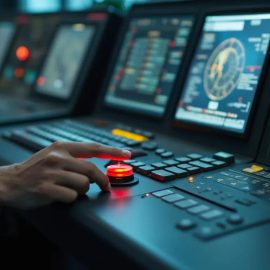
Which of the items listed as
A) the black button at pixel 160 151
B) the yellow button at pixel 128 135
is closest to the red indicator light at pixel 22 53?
the yellow button at pixel 128 135

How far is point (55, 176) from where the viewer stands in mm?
774

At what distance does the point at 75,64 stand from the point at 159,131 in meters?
0.51

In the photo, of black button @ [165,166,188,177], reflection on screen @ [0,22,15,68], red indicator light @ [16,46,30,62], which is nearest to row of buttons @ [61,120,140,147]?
black button @ [165,166,188,177]

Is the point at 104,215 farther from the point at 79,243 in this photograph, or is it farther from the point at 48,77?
the point at 48,77

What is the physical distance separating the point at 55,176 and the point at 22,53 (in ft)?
4.42

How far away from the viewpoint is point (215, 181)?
0.84 m

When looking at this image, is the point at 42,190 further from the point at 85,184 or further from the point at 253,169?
the point at 253,169

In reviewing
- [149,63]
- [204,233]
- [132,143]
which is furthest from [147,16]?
[204,233]

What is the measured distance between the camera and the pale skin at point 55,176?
30.2 inches

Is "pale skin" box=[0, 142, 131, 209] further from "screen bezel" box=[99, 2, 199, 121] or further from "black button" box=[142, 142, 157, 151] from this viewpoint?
"screen bezel" box=[99, 2, 199, 121]

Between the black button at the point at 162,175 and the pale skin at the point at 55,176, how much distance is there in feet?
0.21

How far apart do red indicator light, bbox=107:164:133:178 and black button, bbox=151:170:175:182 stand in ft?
0.14

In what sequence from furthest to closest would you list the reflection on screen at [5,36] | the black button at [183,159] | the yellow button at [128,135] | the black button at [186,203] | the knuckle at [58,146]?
the reflection on screen at [5,36] → the yellow button at [128,135] → the black button at [183,159] → the knuckle at [58,146] → the black button at [186,203]

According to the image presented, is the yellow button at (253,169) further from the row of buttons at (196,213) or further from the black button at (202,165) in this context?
the row of buttons at (196,213)
